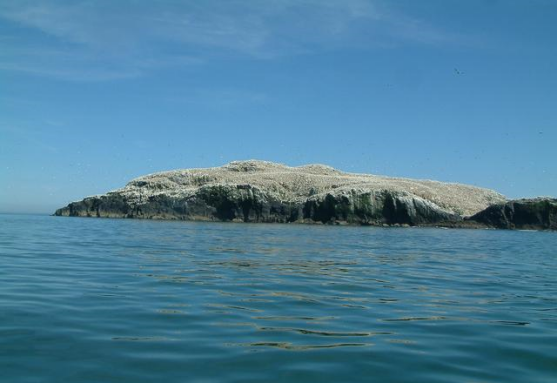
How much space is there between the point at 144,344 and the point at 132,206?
130m

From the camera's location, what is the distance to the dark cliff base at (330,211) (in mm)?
110438

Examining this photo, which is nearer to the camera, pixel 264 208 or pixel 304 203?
pixel 264 208

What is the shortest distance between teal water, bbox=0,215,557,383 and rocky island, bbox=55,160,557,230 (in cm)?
9444

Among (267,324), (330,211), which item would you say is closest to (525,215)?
(330,211)

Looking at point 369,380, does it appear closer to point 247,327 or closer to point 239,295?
point 247,327

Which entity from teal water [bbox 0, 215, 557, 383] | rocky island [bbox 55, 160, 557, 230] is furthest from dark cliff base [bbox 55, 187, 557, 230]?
teal water [bbox 0, 215, 557, 383]

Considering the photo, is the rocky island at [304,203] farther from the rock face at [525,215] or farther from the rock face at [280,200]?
the rock face at [525,215]

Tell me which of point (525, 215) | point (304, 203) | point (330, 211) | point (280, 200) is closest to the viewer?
point (525, 215)

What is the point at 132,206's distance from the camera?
13600cm

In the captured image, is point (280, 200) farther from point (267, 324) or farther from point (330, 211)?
point (267, 324)

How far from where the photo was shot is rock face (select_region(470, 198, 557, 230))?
4274 inches

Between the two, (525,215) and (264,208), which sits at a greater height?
(264,208)

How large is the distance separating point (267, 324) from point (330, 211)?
108 meters

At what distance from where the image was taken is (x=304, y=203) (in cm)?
12656
